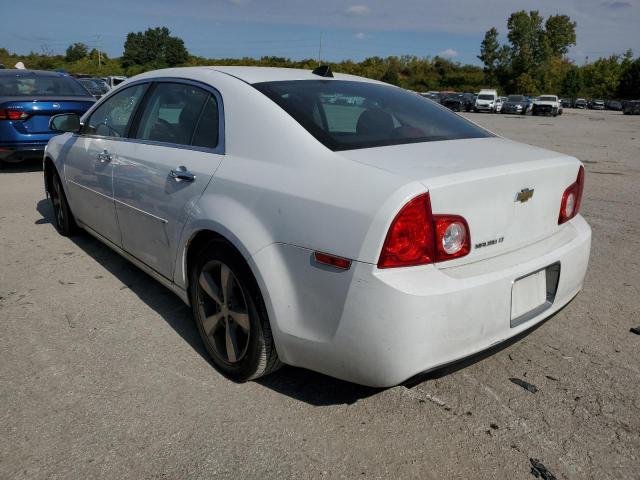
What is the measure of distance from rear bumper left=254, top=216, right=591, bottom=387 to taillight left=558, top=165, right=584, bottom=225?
401 millimetres

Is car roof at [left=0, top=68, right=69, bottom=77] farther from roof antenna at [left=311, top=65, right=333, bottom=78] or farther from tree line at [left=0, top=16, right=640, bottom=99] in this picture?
tree line at [left=0, top=16, right=640, bottom=99]

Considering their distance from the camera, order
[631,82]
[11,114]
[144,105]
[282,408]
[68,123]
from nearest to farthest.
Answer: [282,408] < [144,105] < [68,123] < [11,114] < [631,82]

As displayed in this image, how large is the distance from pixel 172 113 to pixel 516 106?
4846cm

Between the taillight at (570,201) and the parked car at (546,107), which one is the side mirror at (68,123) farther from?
the parked car at (546,107)

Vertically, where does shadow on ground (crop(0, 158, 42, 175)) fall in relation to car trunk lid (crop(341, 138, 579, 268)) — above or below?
below

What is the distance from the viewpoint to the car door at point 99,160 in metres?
3.72

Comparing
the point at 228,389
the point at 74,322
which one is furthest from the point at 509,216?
the point at 74,322

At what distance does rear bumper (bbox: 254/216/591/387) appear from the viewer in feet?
6.54

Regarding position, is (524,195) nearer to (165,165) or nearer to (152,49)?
(165,165)

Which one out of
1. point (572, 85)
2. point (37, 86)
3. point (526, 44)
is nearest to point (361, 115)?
point (37, 86)

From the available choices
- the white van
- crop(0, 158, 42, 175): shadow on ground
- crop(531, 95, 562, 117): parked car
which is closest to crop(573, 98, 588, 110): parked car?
the white van

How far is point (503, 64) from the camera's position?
86.2 meters

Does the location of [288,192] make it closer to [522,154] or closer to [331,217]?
[331,217]

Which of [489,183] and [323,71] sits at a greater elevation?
[323,71]
